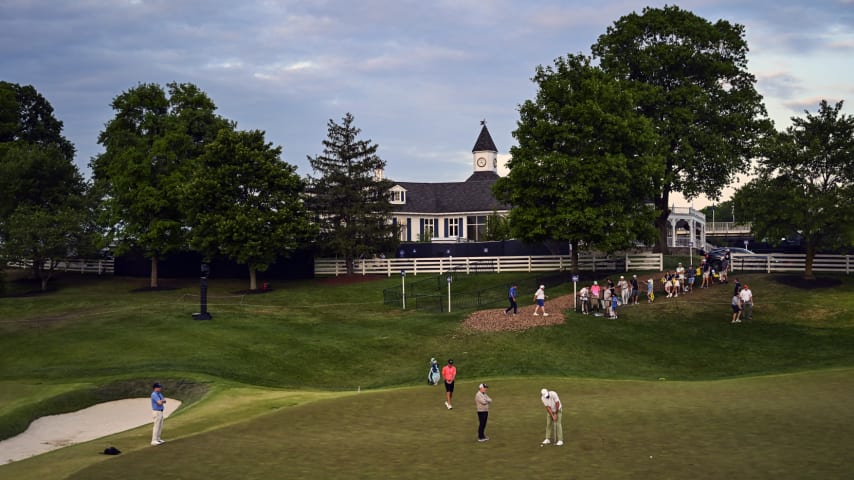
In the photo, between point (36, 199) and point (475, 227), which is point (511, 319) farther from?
point (36, 199)

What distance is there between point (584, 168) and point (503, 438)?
123 ft

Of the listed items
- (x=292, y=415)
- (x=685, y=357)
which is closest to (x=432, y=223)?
(x=685, y=357)

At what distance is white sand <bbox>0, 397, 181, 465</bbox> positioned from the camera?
96.8 ft

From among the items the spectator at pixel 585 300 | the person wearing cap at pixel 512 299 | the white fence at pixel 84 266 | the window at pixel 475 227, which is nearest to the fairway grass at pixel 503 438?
the person wearing cap at pixel 512 299

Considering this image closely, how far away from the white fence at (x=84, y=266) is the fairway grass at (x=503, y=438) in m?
55.1

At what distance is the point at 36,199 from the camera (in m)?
81.8

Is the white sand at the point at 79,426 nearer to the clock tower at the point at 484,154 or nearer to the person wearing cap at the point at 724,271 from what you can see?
the person wearing cap at the point at 724,271

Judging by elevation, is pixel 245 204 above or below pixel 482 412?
above

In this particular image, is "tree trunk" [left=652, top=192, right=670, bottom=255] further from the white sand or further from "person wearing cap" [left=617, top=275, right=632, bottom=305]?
the white sand

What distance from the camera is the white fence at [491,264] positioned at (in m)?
64.1

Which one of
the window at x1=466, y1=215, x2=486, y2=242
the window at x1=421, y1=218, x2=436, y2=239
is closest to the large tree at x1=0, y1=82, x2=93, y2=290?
the window at x1=421, y1=218, x2=436, y2=239

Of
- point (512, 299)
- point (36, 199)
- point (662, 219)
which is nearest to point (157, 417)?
point (512, 299)

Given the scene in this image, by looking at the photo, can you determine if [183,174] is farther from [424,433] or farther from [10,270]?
[424,433]

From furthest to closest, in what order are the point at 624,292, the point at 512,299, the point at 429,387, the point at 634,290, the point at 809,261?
the point at 809,261
the point at 634,290
the point at 624,292
the point at 512,299
the point at 429,387
